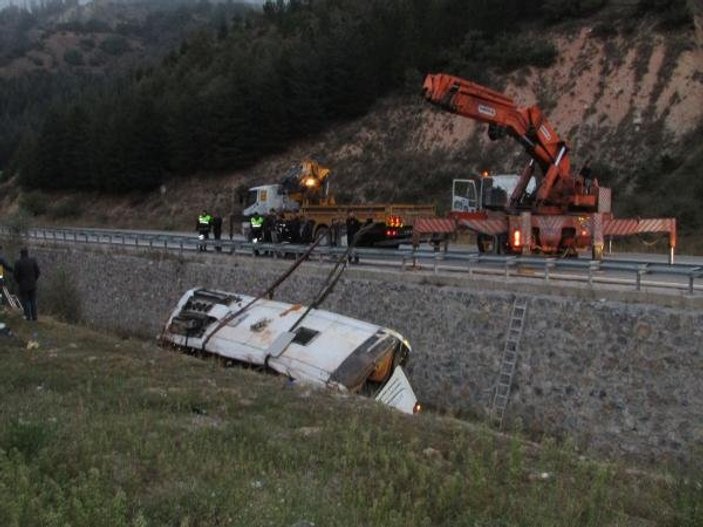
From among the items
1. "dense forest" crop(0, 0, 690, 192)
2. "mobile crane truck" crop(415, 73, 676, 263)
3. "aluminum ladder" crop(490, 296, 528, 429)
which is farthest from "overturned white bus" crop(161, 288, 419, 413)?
"dense forest" crop(0, 0, 690, 192)

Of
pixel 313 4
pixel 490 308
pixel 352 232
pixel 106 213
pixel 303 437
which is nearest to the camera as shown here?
pixel 303 437

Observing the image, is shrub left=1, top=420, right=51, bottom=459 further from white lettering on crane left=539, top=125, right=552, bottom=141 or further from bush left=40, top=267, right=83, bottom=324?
bush left=40, top=267, right=83, bottom=324

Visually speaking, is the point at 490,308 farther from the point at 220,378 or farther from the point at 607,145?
the point at 607,145

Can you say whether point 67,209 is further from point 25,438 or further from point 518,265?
point 25,438

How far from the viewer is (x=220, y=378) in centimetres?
1202

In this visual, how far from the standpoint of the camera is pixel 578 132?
41.1m

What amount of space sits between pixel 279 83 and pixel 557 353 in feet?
164

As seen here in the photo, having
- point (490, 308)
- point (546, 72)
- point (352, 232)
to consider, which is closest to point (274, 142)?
point (546, 72)

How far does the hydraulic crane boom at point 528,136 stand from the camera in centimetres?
1994

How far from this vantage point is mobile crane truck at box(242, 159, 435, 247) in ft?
82.5

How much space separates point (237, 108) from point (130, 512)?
2304 inches

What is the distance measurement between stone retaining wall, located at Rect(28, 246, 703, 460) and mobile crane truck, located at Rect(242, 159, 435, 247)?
438 centimetres

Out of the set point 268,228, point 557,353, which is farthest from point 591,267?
point 268,228

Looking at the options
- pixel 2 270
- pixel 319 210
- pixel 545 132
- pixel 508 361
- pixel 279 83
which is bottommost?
pixel 508 361
